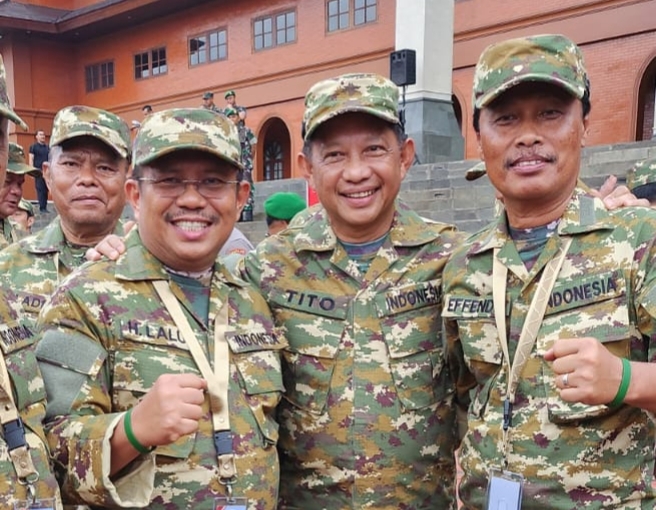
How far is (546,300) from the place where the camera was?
2.33 metres

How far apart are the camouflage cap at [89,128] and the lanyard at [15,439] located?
7.01ft

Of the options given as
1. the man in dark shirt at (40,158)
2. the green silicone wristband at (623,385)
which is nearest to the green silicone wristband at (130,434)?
the green silicone wristband at (623,385)

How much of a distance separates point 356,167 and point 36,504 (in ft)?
5.23

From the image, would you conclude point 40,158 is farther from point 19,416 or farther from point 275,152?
point 19,416

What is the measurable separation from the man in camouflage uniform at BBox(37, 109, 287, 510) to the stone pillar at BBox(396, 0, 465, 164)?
41.3 ft

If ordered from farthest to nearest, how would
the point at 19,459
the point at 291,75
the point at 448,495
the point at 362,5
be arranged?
the point at 291,75 < the point at 362,5 < the point at 448,495 < the point at 19,459

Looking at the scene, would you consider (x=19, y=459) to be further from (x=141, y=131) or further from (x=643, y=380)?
(x=643, y=380)

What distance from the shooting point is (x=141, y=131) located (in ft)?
8.05

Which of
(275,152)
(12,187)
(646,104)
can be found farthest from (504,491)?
(275,152)

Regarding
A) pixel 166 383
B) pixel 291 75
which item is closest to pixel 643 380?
pixel 166 383

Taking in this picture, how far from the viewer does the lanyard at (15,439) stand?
193 cm

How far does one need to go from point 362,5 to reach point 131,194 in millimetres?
17844

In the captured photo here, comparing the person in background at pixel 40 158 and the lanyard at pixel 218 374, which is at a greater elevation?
the person in background at pixel 40 158

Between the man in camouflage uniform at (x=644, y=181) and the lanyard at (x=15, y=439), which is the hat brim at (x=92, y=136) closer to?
the lanyard at (x=15, y=439)
